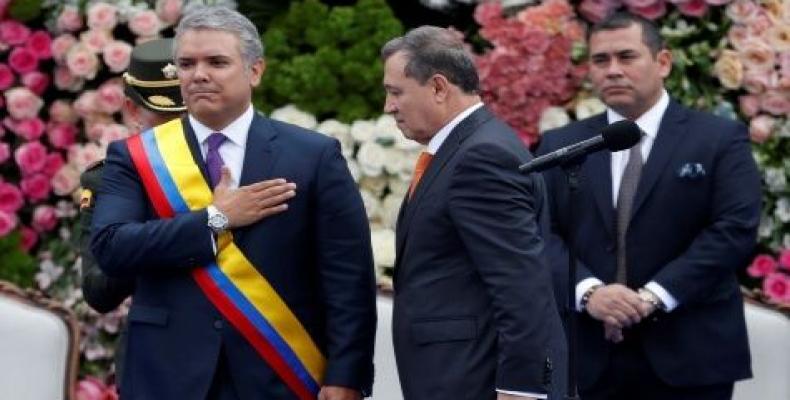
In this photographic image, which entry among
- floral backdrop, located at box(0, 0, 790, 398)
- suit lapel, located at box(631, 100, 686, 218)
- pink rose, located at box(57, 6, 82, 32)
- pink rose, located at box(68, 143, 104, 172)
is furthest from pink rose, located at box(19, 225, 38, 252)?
suit lapel, located at box(631, 100, 686, 218)

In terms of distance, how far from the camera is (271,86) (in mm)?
7395

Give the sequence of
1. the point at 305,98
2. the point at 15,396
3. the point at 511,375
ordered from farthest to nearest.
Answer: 1. the point at 305,98
2. the point at 15,396
3. the point at 511,375

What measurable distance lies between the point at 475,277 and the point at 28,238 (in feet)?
11.1

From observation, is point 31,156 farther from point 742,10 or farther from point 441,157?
point 441,157

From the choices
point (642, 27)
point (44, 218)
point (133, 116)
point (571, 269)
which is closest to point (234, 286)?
point (571, 269)

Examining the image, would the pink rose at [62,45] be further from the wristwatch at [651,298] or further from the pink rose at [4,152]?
the wristwatch at [651,298]

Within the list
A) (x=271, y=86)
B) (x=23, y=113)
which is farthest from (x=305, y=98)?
(x=23, y=113)

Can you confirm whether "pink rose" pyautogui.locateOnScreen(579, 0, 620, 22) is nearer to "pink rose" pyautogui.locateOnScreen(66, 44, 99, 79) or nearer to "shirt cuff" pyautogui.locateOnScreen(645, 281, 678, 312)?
"shirt cuff" pyautogui.locateOnScreen(645, 281, 678, 312)

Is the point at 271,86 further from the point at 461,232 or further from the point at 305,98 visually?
the point at 461,232

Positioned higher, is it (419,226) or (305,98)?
(419,226)

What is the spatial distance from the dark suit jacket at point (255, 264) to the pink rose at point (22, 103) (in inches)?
108

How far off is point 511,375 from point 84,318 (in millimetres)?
3296

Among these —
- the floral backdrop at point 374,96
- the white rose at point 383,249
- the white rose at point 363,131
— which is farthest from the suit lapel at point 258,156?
the white rose at point 363,131

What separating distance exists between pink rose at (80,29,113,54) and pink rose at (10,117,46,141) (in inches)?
15.0
